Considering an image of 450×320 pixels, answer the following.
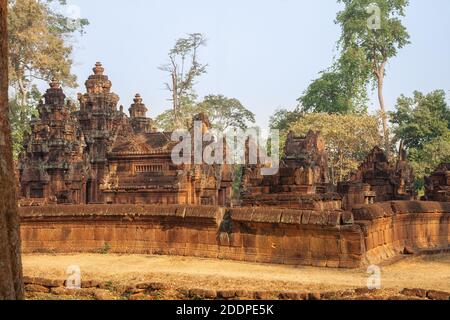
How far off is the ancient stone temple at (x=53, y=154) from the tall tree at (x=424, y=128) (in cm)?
2456

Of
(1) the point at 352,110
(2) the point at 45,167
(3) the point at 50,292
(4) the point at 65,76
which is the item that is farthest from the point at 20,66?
(3) the point at 50,292

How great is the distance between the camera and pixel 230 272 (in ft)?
27.7

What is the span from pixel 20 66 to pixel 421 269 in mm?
47094

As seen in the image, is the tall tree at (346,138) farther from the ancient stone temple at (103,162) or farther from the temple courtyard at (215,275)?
the temple courtyard at (215,275)

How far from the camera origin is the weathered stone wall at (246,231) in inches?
355

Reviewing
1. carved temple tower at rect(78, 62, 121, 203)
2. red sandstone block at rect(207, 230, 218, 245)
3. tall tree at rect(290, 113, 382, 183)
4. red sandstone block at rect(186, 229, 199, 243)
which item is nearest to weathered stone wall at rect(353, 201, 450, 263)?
red sandstone block at rect(207, 230, 218, 245)

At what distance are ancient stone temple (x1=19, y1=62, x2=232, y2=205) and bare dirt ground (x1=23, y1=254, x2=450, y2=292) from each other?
37.3 ft

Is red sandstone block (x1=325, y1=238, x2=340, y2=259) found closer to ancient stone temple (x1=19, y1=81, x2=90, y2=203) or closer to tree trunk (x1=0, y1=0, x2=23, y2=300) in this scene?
tree trunk (x1=0, y1=0, x2=23, y2=300)

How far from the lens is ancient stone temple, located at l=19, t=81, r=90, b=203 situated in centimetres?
2906

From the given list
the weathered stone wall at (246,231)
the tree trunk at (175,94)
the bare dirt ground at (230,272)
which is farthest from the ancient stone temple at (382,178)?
the tree trunk at (175,94)

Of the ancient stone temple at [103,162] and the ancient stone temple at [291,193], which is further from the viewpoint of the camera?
the ancient stone temple at [103,162]

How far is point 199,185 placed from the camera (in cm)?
2289

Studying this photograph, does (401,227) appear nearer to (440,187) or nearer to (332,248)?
(332,248)
